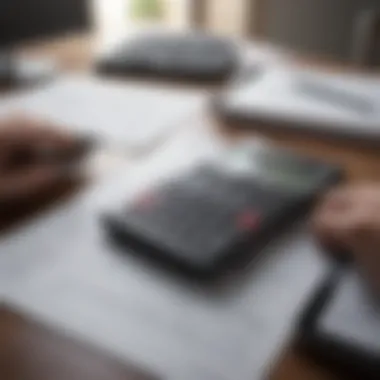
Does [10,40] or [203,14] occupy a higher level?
[10,40]

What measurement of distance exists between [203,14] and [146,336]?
1.77 metres

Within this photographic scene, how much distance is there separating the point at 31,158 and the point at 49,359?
327 mm

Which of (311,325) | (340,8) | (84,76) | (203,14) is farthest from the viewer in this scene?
(203,14)

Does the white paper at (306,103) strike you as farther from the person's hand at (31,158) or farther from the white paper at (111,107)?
the person's hand at (31,158)

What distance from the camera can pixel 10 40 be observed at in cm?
95

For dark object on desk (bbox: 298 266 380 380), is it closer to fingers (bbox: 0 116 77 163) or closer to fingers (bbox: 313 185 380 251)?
fingers (bbox: 313 185 380 251)

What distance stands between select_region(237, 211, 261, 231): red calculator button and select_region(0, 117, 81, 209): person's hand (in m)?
0.23

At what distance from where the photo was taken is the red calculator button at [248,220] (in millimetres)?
530

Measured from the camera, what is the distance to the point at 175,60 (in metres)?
1.10

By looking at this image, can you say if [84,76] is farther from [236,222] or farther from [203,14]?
[203,14]

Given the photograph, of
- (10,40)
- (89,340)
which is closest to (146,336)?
(89,340)

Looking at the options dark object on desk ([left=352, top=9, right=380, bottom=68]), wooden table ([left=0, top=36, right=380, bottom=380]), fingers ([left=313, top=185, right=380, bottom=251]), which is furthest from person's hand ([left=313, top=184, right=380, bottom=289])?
dark object on desk ([left=352, top=9, right=380, bottom=68])

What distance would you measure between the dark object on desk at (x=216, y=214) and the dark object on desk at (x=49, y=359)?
108 millimetres

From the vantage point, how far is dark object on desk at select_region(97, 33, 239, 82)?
1.07 m
